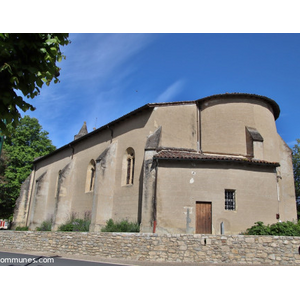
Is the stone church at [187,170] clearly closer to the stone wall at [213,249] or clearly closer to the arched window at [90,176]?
the arched window at [90,176]

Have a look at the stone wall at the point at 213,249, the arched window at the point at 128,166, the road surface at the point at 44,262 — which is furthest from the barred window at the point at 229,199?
the road surface at the point at 44,262

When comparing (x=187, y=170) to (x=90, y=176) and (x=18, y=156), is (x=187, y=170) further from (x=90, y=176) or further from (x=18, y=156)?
(x=18, y=156)

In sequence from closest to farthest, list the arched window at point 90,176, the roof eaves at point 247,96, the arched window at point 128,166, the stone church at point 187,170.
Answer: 1. the stone church at point 187,170
2. the roof eaves at point 247,96
3. the arched window at point 128,166
4. the arched window at point 90,176

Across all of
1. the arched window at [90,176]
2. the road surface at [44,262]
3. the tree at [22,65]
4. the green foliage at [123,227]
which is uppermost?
the arched window at [90,176]

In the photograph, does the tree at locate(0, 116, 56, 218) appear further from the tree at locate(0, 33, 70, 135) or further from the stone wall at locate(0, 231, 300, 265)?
the tree at locate(0, 33, 70, 135)

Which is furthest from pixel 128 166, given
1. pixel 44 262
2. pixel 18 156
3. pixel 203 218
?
pixel 18 156

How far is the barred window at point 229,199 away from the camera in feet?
52.6

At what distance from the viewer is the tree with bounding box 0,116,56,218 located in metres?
34.8

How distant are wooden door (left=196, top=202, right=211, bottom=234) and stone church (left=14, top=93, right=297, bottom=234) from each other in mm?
54

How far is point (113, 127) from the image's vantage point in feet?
74.5

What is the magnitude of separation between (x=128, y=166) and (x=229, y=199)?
25.6ft

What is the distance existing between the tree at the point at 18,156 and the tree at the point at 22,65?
31.1 meters

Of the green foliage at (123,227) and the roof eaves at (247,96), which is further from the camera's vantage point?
the roof eaves at (247,96)

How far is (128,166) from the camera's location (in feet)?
67.9
